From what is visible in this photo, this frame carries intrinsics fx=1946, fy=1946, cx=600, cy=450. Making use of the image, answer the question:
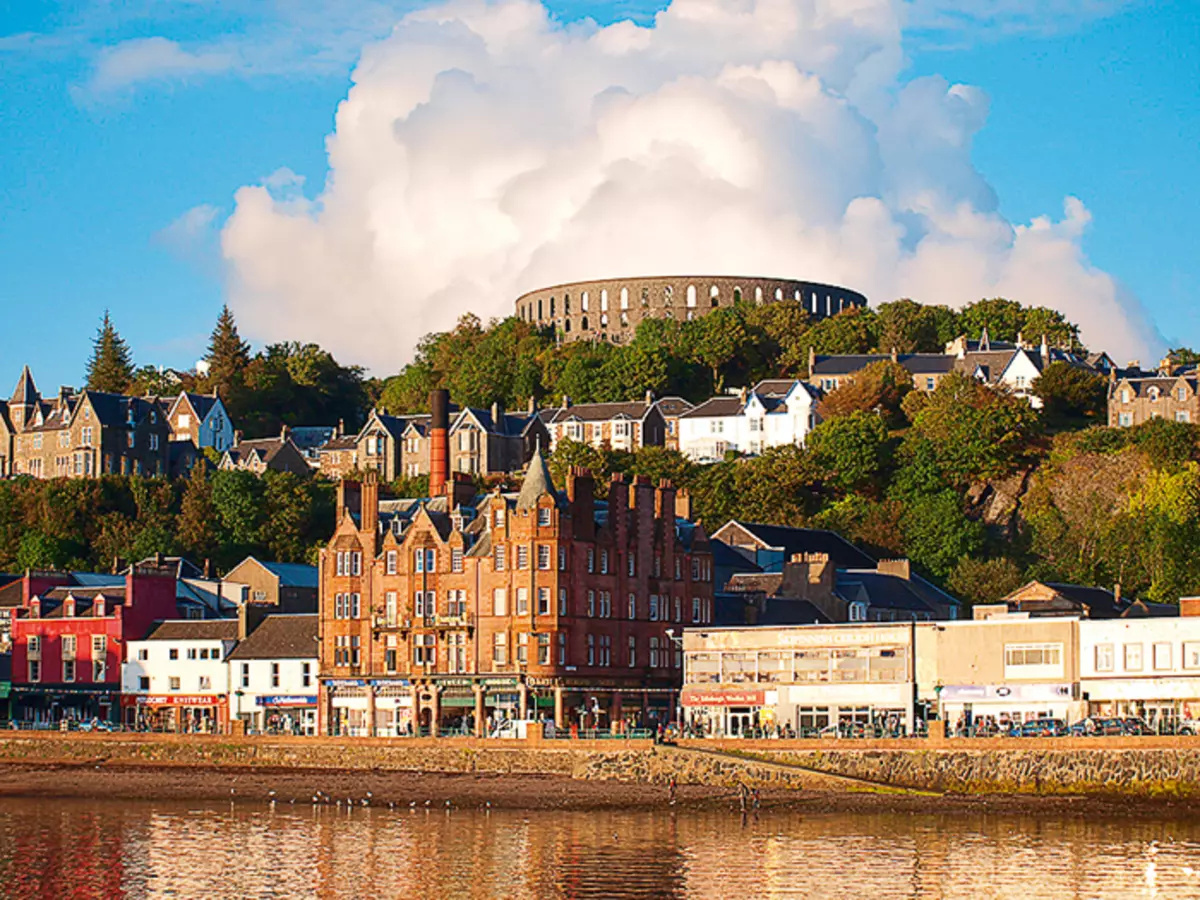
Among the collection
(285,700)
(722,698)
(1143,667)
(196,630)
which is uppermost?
(196,630)

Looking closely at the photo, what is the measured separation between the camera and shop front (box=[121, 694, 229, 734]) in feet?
307

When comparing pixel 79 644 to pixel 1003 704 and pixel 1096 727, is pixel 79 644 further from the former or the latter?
pixel 1096 727

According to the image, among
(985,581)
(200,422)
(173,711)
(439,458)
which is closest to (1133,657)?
(985,581)

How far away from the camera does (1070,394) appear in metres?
138

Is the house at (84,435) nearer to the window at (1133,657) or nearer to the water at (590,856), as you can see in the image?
the water at (590,856)

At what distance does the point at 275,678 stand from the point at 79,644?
11685 millimetres

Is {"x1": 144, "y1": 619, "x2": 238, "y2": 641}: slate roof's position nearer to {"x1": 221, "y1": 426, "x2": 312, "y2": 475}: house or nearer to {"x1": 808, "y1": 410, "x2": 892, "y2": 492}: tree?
{"x1": 808, "y1": 410, "x2": 892, "y2": 492}: tree

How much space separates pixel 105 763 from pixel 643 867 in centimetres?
3753

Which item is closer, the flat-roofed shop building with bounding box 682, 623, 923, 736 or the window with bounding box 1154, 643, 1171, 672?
the window with bounding box 1154, 643, 1171, 672

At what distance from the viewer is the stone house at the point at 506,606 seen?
85.1 metres

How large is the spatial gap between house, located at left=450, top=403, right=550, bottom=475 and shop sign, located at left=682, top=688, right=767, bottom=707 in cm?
5833

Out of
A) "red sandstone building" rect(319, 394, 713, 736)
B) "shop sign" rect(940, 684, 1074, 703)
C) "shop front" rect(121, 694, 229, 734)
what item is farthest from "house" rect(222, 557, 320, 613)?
"shop sign" rect(940, 684, 1074, 703)

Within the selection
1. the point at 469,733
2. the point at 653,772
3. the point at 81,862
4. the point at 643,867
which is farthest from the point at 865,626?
the point at 81,862

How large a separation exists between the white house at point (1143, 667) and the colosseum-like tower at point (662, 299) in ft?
343
